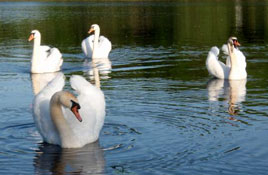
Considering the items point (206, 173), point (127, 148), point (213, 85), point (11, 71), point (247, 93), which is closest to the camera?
point (206, 173)

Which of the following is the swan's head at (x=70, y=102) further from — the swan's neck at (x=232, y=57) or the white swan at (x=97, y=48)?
the white swan at (x=97, y=48)

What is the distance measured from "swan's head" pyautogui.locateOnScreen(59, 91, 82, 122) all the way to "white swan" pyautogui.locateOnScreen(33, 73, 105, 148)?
0.52 feet

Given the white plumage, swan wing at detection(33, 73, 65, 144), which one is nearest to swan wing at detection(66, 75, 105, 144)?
swan wing at detection(33, 73, 65, 144)

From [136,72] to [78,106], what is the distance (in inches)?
385

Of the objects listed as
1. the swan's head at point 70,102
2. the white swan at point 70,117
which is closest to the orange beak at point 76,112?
the swan's head at point 70,102

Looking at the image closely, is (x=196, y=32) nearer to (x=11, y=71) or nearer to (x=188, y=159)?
(x=11, y=71)

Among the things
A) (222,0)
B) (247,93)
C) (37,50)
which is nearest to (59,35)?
(37,50)

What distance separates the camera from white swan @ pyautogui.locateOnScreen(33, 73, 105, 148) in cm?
974

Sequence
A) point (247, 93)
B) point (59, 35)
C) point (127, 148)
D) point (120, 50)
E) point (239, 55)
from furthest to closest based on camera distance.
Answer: point (59, 35) < point (120, 50) < point (239, 55) < point (247, 93) < point (127, 148)

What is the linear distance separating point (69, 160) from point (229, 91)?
701cm

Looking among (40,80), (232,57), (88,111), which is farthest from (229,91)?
(88,111)

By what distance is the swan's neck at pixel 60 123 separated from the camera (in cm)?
958

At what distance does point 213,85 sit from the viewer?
16406 millimetres

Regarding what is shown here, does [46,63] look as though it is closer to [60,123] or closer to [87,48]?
[87,48]
